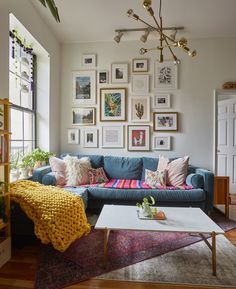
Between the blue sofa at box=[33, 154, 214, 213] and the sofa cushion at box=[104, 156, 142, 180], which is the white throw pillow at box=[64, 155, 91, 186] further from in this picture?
the sofa cushion at box=[104, 156, 142, 180]

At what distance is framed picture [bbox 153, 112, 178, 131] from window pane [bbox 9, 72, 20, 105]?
220 cm

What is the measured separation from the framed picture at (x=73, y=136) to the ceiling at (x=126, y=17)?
1615mm

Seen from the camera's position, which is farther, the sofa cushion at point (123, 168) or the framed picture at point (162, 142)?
the framed picture at point (162, 142)

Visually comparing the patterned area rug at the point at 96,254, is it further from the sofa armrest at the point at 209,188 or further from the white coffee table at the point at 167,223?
the sofa armrest at the point at 209,188

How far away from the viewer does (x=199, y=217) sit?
1.98 m

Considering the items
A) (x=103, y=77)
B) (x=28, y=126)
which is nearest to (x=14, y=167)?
(x=28, y=126)

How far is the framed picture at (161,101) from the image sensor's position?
12.2ft

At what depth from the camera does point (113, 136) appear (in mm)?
3811

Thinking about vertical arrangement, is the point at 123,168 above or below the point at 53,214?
above

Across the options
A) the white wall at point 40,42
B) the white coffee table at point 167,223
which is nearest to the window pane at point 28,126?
the white wall at point 40,42

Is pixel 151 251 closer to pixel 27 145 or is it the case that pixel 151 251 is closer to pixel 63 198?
pixel 63 198

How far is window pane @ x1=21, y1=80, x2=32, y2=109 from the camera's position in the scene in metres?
2.99

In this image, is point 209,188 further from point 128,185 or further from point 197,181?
point 128,185

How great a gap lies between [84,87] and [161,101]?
1411 millimetres
